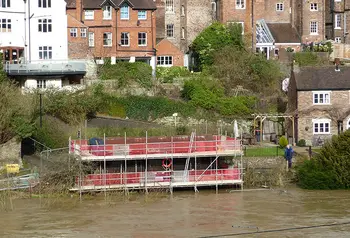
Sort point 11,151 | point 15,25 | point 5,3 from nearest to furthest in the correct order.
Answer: point 11,151 → point 5,3 → point 15,25

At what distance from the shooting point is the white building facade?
2307 inches

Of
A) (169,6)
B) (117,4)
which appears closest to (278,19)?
(169,6)

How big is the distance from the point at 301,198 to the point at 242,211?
13.7 ft

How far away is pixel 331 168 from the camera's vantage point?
148ft

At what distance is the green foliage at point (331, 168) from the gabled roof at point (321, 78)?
32.0ft

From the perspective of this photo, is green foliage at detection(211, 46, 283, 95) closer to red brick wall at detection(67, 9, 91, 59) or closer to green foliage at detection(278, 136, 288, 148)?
green foliage at detection(278, 136, 288, 148)

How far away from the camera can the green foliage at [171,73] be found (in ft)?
198

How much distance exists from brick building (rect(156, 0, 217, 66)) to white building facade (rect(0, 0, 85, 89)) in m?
10.1

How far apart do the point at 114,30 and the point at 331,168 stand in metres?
24.0

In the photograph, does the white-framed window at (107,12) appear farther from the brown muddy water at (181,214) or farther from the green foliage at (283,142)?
the brown muddy water at (181,214)

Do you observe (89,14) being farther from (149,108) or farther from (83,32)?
(149,108)

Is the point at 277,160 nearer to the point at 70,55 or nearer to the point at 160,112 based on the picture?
the point at 160,112

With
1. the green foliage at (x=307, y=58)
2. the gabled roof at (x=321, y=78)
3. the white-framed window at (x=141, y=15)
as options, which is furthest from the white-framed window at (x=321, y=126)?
the white-framed window at (x=141, y=15)

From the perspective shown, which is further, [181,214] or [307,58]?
[307,58]
